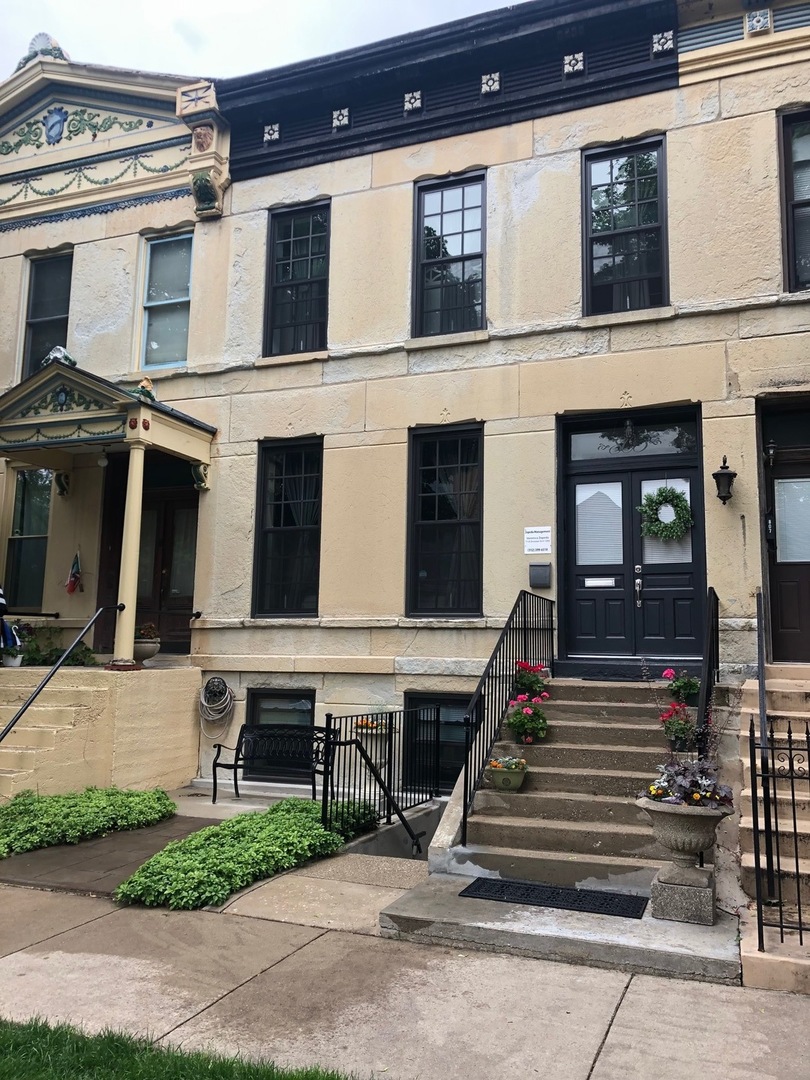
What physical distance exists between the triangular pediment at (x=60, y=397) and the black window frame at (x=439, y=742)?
5046mm

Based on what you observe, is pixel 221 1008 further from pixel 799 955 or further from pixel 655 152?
pixel 655 152

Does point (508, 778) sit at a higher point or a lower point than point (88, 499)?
lower

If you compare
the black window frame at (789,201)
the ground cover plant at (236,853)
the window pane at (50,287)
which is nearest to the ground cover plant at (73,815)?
the ground cover plant at (236,853)

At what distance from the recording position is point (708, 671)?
706cm

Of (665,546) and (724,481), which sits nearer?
(724,481)

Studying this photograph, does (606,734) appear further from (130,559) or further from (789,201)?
(789,201)

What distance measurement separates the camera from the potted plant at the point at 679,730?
7305mm

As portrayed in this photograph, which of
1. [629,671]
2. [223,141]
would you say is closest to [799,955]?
[629,671]

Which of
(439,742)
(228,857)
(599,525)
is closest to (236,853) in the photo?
(228,857)

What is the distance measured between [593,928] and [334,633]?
587 cm

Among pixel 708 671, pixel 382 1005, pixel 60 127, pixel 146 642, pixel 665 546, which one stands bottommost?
pixel 382 1005

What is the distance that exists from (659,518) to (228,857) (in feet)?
18.5

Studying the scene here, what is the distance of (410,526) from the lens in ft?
34.9

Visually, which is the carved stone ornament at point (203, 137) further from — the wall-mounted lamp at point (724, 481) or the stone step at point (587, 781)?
the stone step at point (587, 781)
